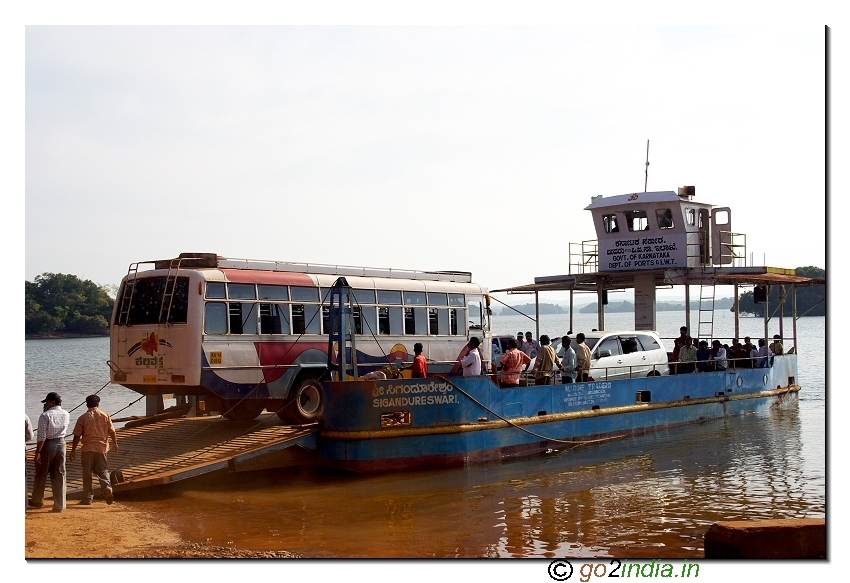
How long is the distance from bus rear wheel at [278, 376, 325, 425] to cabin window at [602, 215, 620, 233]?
39.1 ft

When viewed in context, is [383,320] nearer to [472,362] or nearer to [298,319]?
[298,319]

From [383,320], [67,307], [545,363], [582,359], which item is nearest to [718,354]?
[582,359]

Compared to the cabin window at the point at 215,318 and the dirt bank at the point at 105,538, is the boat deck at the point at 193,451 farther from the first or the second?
the cabin window at the point at 215,318

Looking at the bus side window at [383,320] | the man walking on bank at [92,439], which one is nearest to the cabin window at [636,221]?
the bus side window at [383,320]

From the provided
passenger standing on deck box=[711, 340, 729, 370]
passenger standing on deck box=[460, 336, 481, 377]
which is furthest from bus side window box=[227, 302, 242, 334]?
passenger standing on deck box=[711, 340, 729, 370]

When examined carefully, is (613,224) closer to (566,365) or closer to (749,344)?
(749,344)

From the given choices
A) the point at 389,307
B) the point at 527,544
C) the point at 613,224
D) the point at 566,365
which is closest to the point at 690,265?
the point at 613,224

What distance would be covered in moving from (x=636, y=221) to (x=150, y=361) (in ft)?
48.9

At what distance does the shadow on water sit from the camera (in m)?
11.2

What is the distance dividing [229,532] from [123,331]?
17.4 feet

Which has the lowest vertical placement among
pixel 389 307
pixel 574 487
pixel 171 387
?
pixel 574 487

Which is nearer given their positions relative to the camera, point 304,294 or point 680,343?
point 304,294

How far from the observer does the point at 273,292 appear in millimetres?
15773

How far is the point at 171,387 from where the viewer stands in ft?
48.2
